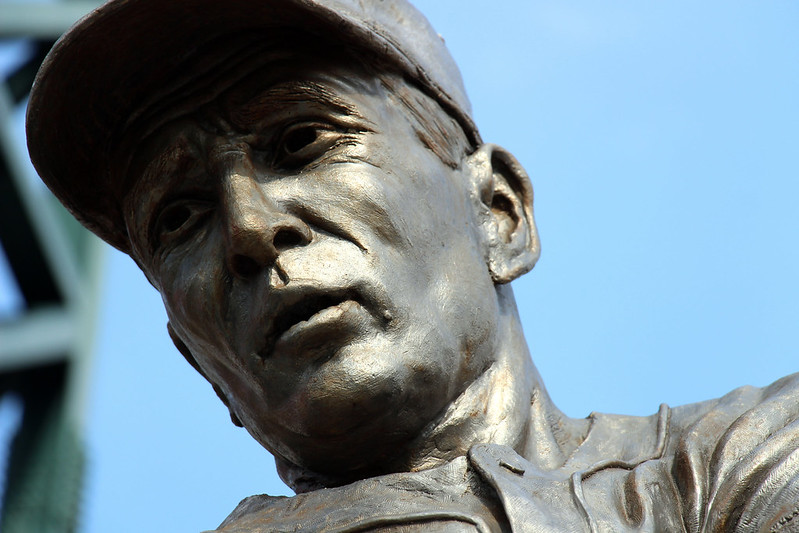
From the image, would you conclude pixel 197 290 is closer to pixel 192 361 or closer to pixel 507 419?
pixel 192 361

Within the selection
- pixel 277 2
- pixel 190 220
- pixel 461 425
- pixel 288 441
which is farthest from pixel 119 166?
pixel 461 425

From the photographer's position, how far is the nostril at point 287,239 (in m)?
3.48

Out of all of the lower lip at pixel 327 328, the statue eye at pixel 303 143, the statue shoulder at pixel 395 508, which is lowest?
the statue shoulder at pixel 395 508

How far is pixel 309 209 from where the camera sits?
353 centimetres

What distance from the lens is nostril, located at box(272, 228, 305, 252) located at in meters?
3.48

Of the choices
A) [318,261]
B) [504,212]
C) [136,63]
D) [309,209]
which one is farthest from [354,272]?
[136,63]

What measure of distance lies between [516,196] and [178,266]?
91cm

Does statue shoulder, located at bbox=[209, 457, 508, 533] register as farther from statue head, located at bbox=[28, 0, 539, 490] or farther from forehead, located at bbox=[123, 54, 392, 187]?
forehead, located at bbox=[123, 54, 392, 187]

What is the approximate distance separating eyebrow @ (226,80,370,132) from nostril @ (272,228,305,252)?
0.34 metres

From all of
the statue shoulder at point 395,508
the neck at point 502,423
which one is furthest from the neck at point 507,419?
the statue shoulder at point 395,508

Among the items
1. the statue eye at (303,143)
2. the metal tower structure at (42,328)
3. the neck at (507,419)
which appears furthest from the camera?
the metal tower structure at (42,328)

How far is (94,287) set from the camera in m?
6.87

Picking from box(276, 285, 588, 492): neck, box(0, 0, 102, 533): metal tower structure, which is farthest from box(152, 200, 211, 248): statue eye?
box(0, 0, 102, 533): metal tower structure

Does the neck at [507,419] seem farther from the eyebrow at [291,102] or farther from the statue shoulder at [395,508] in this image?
the eyebrow at [291,102]
